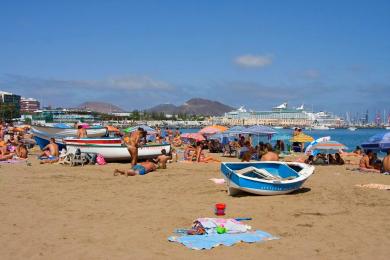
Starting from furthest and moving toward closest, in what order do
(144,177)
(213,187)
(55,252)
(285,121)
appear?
(285,121) → (144,177) → (213,187) → (55,252)

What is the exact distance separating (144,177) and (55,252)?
6.93 meters

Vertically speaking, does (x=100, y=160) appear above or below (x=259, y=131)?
below

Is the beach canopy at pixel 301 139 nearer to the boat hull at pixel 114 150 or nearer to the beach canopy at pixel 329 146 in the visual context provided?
the beach canopy at pixel 329 146

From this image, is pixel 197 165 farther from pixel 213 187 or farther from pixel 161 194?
pixel 161 194

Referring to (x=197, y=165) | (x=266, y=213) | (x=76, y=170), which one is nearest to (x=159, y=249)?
(x=266, y=213)

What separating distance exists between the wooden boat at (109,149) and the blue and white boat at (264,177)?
7.00 metres

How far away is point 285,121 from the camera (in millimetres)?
157750

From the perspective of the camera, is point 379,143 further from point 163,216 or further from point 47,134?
point 47,134

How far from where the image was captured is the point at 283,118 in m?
159

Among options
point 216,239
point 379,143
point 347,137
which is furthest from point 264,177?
point 347,137

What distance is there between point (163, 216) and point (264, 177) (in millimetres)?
3207

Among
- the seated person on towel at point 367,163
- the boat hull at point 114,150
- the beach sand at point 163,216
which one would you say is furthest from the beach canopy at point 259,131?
the beach sand at point 163,216

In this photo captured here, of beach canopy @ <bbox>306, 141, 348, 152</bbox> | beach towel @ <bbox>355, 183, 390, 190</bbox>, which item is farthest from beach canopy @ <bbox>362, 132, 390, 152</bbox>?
beach towel @ <bbox>355, 183, 390, 190</bbox>

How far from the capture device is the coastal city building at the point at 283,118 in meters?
156
